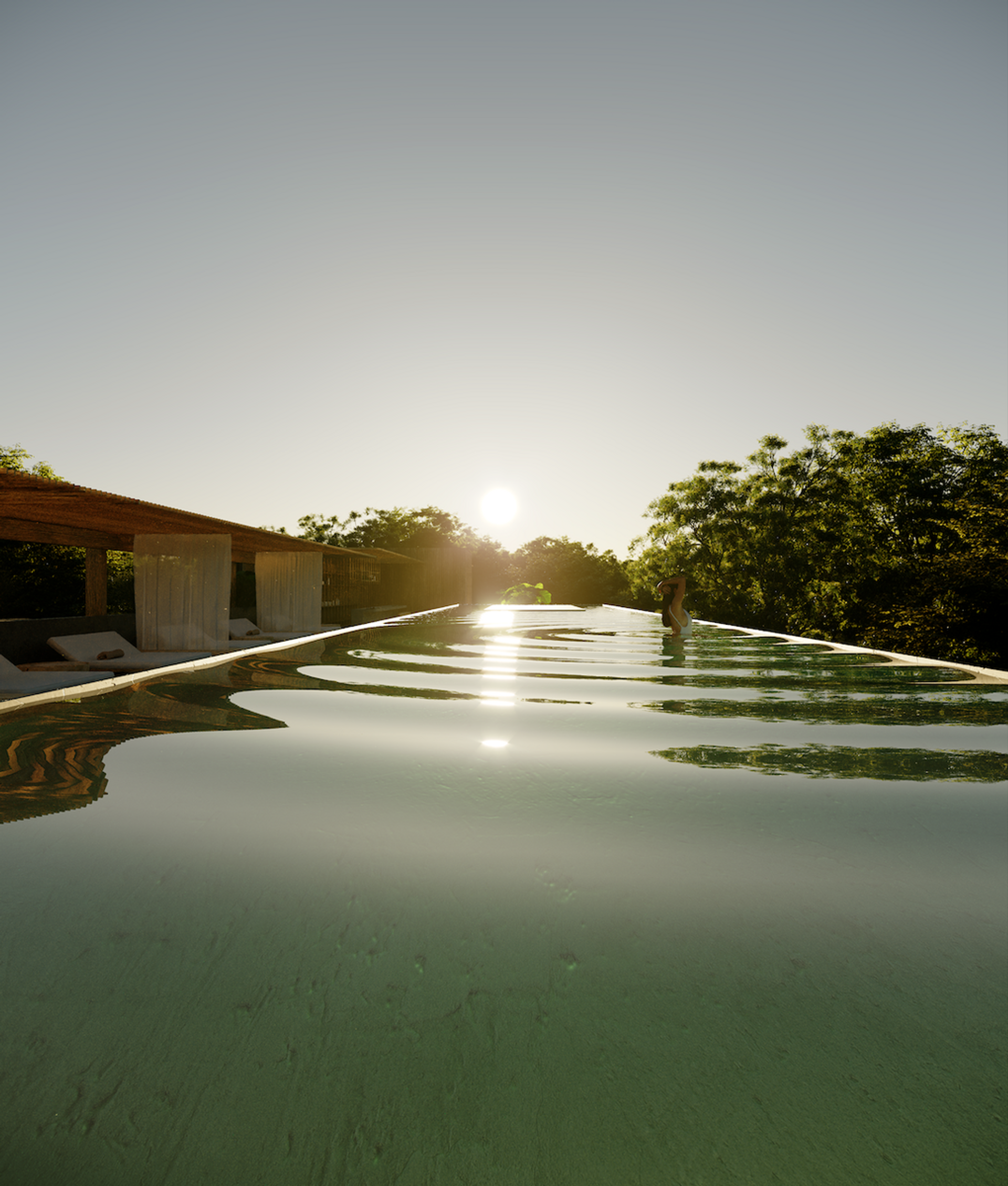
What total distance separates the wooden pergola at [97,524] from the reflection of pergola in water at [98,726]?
8.66 ft

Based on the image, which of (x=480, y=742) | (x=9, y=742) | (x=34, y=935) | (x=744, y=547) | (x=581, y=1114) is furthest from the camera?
(x=744, y=547)

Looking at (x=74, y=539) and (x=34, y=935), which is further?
(x=74, y=539)

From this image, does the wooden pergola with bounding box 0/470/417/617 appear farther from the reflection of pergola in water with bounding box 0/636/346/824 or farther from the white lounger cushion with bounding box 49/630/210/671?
the reflection of pergola in water with bounding box 0/636/346/824

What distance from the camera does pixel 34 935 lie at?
1279 mm

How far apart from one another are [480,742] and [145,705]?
→ 166cm

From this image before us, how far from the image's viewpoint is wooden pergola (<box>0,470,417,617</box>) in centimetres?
649

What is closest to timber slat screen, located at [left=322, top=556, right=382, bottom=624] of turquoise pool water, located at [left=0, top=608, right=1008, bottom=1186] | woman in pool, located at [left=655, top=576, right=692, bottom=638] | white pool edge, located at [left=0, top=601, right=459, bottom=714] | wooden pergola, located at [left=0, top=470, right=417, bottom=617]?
wooden pergola, located at [left=0, top=470, right=417, bottom=617]

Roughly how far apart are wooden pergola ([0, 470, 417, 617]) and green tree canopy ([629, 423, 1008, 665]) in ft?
42.0

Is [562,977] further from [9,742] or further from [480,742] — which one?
[9,742]

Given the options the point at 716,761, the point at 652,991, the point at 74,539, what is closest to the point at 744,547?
the point at 74,539

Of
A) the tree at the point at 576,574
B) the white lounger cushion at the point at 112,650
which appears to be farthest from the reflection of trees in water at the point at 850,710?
the tree at the point at 576,574

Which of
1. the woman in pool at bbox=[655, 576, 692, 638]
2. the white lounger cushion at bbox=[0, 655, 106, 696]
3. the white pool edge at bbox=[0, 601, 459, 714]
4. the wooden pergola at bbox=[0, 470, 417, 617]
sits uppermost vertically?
the wooden pergola at bbox=[0, 470, 417, 617]

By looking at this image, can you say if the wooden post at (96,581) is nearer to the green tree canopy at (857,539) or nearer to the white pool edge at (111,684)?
the white pool edge at (111,684)

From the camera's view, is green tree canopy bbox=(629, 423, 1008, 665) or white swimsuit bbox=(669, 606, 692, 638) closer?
white swimsuit bbox=(669, 606, 692, 638)
